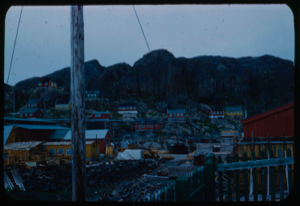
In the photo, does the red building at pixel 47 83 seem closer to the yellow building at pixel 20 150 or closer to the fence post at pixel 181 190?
the yellow building at pixel 20 150

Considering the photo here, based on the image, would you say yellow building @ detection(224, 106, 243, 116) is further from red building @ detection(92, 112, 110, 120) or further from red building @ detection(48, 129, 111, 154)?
red building @ detection(48, 129, 111, 154)

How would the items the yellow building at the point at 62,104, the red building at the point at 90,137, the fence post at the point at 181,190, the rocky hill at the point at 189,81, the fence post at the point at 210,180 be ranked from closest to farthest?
the fence post at the point at 181,190, the fence post at the point at 210,180, the red building at the point at 90,137, the yellow building at the point at 62,104, the rocky hill at the point at 189,81

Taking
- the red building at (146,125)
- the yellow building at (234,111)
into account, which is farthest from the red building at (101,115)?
the yellow building at (234,111)

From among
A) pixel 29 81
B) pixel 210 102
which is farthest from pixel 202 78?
pixel 29 81

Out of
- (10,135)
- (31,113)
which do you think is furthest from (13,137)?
(31,113)

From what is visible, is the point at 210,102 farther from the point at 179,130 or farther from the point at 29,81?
the point at 29,81

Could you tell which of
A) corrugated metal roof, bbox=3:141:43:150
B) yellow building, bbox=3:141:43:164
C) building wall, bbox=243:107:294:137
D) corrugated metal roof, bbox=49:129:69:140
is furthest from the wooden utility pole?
corrugated metal roof, bbox=49:129:69:140

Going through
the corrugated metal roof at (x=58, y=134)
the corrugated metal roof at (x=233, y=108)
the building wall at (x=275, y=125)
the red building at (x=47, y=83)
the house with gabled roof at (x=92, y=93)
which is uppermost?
the red building at (x=47, y=83)
